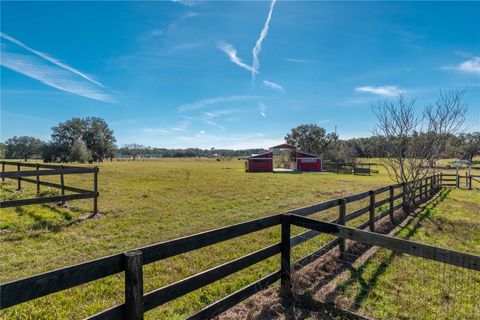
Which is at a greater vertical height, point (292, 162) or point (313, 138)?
point (313, 138)

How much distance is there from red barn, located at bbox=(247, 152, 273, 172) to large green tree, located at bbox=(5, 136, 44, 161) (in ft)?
323

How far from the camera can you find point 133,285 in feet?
7.00

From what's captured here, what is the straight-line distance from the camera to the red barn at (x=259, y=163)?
38250 mm

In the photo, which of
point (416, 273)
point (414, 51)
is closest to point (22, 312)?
point (416, 273)

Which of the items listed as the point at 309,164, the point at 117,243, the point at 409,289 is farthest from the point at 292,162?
the point at 409,289

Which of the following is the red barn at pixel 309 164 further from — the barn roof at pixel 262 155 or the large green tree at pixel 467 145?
the large green tree at pixel 467 145

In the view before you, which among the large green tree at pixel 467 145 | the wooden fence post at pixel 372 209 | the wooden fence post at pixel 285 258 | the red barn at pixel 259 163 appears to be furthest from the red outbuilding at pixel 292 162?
the wooden fence post at pixel 285 258

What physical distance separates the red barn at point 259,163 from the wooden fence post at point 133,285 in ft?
118

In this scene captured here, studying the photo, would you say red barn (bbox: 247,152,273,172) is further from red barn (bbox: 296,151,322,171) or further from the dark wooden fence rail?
the dark wooden fence rail

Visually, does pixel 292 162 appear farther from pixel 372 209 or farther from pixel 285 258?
pixel 285 258

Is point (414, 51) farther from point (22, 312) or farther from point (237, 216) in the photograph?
point (22, 312)

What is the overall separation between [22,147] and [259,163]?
110091 millimetres

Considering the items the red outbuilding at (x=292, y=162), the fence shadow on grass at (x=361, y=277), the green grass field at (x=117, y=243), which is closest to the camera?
the green grass field at (x=117, y=243)

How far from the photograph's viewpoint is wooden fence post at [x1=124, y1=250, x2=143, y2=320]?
2119 millimetres
